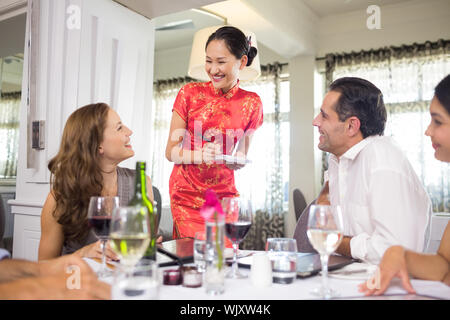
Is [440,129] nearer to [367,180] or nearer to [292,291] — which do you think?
[367,180]

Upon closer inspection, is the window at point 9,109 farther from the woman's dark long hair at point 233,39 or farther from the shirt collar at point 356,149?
the shirt collar at point 356,149

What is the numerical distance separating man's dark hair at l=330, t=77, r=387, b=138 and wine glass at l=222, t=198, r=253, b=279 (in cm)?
78

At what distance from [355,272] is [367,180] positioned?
47 cm

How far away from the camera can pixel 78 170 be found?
1.51 meters

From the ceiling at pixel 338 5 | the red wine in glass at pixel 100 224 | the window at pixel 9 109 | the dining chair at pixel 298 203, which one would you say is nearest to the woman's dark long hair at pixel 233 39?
the red wine in glass at pixel 100 224

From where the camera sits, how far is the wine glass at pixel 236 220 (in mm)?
1020

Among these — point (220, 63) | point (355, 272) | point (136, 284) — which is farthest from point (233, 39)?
point (136, 284)

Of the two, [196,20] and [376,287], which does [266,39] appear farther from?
[376,287]

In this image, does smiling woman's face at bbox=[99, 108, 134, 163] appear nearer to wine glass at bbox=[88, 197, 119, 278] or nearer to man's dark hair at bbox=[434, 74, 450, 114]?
wine glass at bbox=[88, 197, 119, 278]

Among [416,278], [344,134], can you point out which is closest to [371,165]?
[344,134]

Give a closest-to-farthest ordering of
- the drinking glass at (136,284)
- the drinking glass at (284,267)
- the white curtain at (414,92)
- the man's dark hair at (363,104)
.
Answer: the drinking glass at (136,284)
the drinking glass at (284,267)
the man's dark hair at (363,104)
the white curtain at (414,92)

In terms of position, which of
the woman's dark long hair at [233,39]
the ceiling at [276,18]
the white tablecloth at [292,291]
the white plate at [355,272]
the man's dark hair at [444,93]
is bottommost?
the white tablecloth at [292,291]

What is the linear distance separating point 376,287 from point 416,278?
0.79 ft

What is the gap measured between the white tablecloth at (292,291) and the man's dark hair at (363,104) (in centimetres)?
79
